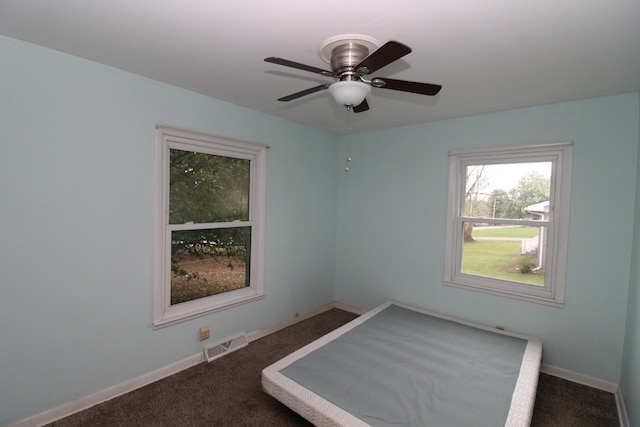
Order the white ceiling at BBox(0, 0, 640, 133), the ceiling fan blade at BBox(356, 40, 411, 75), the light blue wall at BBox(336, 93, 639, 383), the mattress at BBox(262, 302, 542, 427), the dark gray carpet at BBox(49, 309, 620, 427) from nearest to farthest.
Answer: the ceiling fan blade at BBox(356, 40, 411, 75)
the white ceiling at BBox(0, 0, 640, 133)
the mattress at BBox(262, 302, 542, 427)
the dark gray carpet at BBox(49, 309, 620, 427)
the light blue wall at BBox(336, 93, 639, 383)

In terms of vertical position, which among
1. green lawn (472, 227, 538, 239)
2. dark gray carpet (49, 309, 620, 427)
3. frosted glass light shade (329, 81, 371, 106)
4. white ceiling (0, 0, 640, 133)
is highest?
white ceiling (0, 0, 640, 133)

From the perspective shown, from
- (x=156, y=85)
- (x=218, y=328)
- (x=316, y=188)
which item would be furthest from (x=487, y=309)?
(x=156, y=85)

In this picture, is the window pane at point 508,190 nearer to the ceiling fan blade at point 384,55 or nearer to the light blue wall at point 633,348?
the light blue wall at point 633,348

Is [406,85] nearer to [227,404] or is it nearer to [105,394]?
[227,404]

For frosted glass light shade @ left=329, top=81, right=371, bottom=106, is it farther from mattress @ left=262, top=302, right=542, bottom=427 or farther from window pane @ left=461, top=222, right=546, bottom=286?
window pane @ left=461, top=222, right=546, bottom=286

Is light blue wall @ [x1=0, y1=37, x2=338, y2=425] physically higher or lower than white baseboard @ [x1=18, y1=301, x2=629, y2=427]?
higher

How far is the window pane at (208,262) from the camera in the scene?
8.54 feet

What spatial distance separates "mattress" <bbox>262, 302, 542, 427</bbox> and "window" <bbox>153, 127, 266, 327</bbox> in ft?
3.40

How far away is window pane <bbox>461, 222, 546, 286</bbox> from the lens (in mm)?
2783

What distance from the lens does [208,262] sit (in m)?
2.83

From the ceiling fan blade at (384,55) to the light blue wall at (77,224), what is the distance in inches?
67.7

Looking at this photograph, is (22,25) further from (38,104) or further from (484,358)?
(484,358)

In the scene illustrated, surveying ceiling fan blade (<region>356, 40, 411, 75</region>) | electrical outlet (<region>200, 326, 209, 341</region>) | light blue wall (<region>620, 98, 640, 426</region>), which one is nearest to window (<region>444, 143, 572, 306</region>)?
light blue wall (<region>620, 98, 640, 426</region>)

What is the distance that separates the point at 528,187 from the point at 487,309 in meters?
1.24
